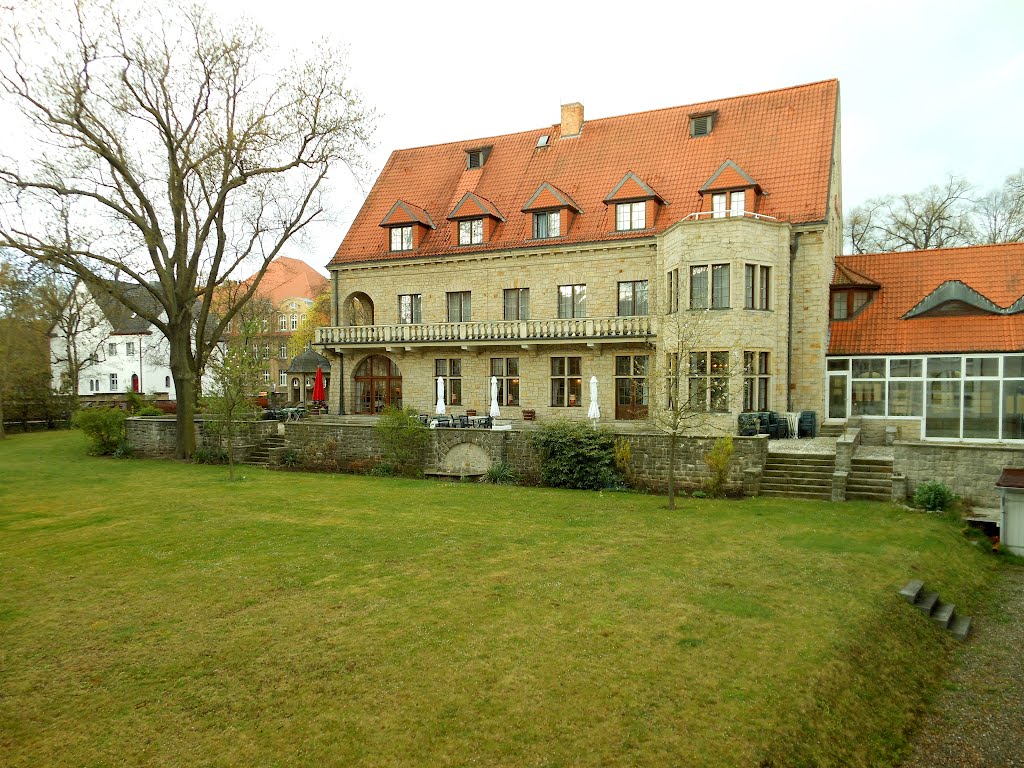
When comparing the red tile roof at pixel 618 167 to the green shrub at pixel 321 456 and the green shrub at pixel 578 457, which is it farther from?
the green shrub at pixel 321 456

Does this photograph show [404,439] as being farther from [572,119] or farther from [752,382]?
[572,119]

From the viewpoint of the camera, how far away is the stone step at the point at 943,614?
10.2 meters

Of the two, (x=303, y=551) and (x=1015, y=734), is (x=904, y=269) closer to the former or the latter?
(x=1015, y=734)

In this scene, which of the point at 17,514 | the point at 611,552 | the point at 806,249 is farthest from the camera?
the point at 806,249

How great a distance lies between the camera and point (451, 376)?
1154 inches

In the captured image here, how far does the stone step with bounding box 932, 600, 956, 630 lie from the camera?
402 inches

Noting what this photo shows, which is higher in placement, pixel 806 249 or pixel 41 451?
pixel 806 249

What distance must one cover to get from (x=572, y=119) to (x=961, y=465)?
22810mm

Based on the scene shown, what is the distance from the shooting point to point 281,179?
27500mm

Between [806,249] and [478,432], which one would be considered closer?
[478,432]

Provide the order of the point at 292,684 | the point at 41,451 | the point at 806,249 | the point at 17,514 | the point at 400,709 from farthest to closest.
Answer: the point at 41,451, the point at 806,249, the point at 17,514, the point at 292,684, the point at 400,709

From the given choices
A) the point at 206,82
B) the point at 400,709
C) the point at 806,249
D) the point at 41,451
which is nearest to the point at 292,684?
the point at 400,709

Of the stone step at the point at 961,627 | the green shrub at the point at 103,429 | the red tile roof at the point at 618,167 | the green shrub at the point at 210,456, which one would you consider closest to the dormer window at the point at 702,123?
the red tile roof at the point at 618,167

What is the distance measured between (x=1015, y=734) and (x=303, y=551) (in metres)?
11.0
